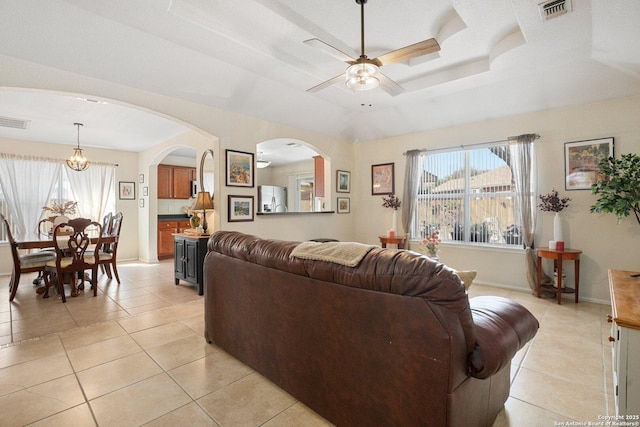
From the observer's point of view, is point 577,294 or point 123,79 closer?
point 123,79

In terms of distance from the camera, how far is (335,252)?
5.09 feet

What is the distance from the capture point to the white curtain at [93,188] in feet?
20.5

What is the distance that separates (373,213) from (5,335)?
5.29 meters

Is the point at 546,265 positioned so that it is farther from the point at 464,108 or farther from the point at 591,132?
the point at 464,108

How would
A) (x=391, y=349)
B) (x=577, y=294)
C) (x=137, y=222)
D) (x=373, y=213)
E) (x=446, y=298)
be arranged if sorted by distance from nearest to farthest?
(x=446, y=298)
(x=391, y=349)
(x=577, y=294)
(x=373, y=213)
(x=137, y=222)

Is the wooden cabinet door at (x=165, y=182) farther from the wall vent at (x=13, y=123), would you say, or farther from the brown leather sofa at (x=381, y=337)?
the brown leather sofa at (x=381, y=337)

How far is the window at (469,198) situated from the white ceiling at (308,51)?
0.69 m

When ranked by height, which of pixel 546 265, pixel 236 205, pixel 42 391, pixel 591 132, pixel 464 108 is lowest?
pixel 42 391

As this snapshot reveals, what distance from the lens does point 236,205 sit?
4320 millimetres

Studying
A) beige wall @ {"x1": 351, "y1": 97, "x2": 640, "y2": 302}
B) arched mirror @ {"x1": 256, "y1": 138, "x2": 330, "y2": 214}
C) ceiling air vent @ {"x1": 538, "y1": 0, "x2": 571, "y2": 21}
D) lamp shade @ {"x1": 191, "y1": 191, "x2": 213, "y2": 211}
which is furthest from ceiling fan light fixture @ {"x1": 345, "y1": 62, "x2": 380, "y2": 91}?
arched mirror @ {"x1": 256, "y1": 138, "x2": 330, "y2": 214}

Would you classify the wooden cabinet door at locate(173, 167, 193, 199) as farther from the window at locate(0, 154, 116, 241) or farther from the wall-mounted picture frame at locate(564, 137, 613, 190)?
the wall-mounted picture frame at locate(564, 137, 613, 190)

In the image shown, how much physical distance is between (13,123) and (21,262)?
232 centimetres

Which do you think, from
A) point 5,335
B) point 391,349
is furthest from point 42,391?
point 391,349

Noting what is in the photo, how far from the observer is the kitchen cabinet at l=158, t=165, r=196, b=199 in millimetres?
7105
